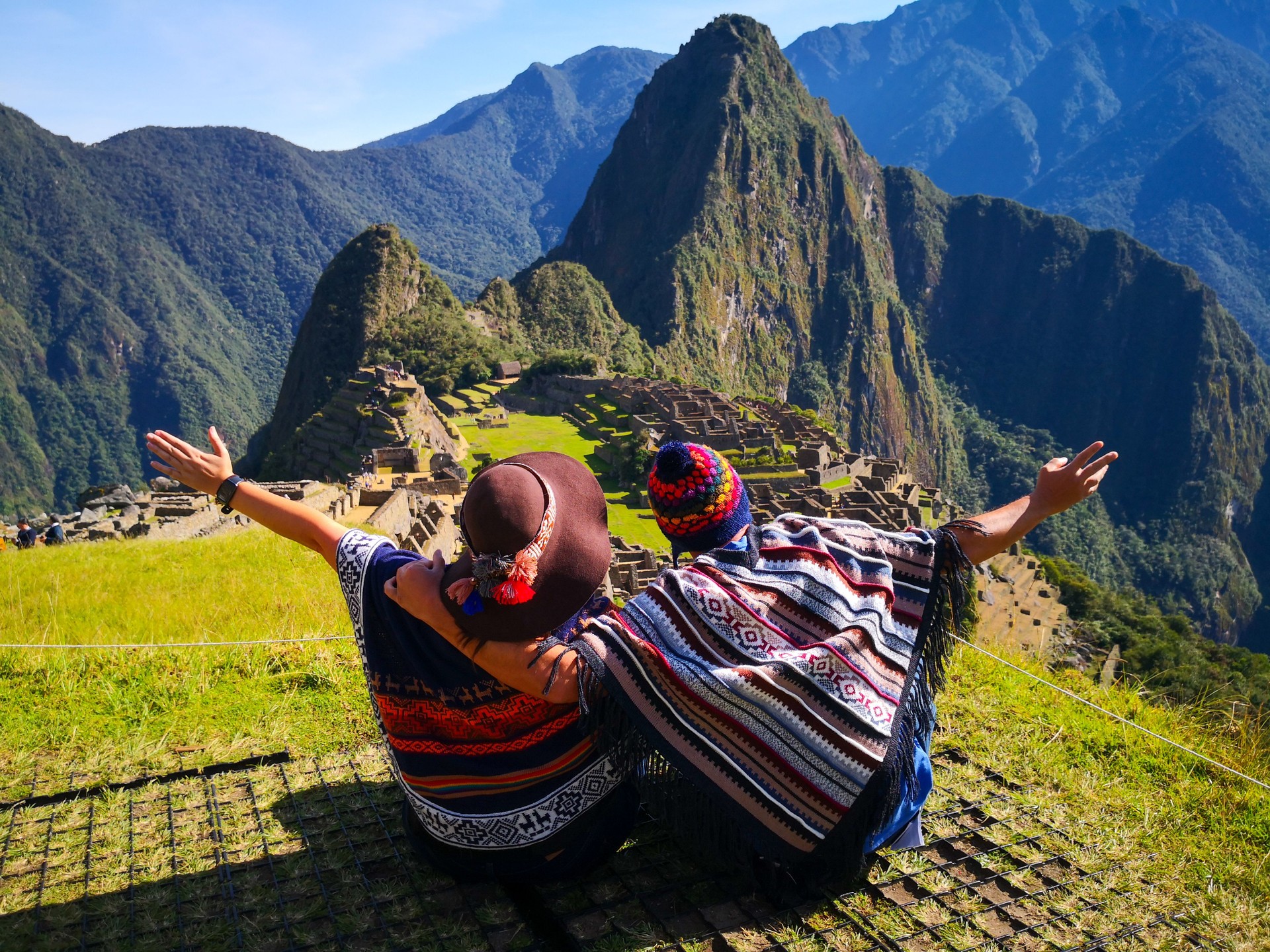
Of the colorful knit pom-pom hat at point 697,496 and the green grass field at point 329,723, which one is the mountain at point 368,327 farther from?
the colorful knit pom-pom hat at point 697,496

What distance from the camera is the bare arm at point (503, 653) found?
6.70 feet

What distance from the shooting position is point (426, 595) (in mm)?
2080

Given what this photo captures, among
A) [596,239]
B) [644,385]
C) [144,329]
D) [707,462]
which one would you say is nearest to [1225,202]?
[596,239]

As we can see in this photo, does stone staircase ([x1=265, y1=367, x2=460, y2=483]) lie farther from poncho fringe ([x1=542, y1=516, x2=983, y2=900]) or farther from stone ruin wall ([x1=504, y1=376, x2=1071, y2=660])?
poncho fringe ([x1=542, y1=516, x2=983, y2=900])

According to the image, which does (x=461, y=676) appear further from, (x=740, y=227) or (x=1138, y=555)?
(x=740, y=227)

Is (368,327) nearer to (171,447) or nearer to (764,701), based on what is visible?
(171,447)

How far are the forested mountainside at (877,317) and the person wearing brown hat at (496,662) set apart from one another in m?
76.9

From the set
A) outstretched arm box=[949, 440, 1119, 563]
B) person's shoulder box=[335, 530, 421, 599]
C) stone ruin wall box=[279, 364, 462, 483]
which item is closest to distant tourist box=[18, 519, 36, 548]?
person's shoulder box=[335, 530, 421, 599]

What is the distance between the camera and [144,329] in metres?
74.4

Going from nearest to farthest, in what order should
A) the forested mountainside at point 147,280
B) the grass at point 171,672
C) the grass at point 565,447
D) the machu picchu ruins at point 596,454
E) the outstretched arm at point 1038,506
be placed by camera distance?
the outstretched arm at point 1038,506
the grass at point 171,672
the machu picchu ruins at point 596,454
the grass at point 565,447
the forested mountainside at point 147,280

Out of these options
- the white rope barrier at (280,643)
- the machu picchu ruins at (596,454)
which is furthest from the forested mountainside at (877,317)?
the white rope barrier at (280,643)

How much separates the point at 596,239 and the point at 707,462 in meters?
111

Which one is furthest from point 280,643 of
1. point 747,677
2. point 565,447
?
point 565,447

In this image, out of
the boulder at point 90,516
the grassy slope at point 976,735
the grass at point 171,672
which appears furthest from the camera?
the boulder at point 90,516
